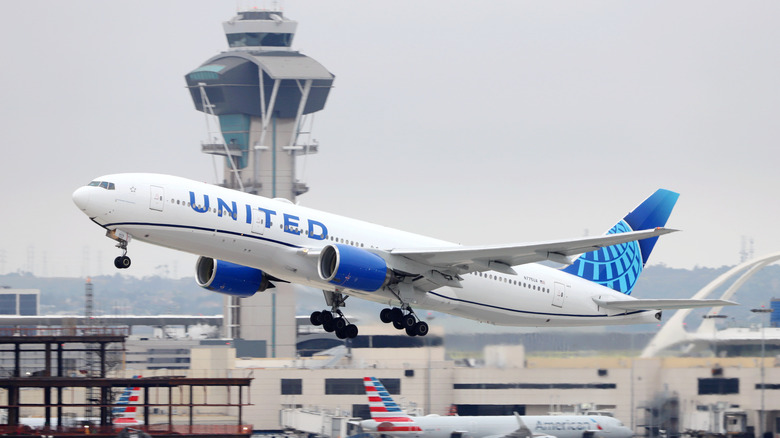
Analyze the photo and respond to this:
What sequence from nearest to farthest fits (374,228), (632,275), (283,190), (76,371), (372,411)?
(374,228)
(632,275)
(372,411)
(76,371)
(283,190)

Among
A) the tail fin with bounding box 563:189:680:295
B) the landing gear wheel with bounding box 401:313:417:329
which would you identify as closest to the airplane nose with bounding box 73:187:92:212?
the landing gear wheel with bounding box 401:313:417:329

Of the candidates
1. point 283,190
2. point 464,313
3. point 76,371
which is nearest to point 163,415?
point 76,371

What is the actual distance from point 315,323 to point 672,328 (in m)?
20.3

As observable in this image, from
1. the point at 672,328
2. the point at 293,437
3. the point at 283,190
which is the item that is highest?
the point at 283,190

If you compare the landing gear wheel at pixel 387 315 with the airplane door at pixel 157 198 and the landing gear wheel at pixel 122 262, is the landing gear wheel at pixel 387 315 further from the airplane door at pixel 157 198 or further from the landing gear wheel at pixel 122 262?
the landing gear wheel at pixel 122 262

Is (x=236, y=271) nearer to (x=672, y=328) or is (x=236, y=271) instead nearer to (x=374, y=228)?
(x=374, y=228)

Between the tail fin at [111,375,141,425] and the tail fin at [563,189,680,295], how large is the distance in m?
18.5

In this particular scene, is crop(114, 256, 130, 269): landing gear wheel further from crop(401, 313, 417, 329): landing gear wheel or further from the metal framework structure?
the metal framework structure

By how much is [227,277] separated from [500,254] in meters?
8.98

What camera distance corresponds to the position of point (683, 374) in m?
50.2

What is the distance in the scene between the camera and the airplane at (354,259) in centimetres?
3384

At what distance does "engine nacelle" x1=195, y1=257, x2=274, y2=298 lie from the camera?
3900 cm

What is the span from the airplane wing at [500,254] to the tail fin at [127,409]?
55.5ft

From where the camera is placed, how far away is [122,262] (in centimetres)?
3372
